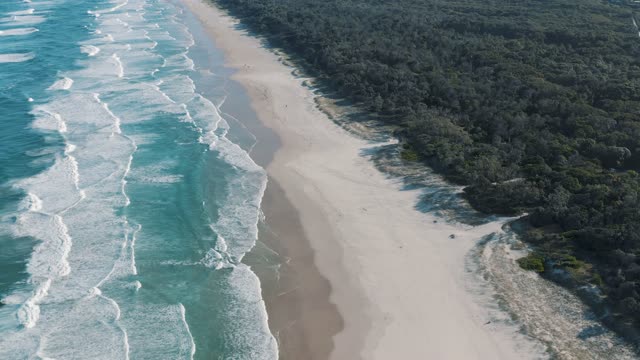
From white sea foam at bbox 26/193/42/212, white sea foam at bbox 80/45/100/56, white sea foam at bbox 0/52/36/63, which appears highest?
white sea foam at bbox 26/193/42/212

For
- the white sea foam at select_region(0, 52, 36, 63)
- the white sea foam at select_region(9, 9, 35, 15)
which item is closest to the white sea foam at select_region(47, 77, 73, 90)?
the white sea foam at select_region(0, 52, 36, 63)

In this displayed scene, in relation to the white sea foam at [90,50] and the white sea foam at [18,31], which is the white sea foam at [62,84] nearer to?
the white sea foam at [90,50]

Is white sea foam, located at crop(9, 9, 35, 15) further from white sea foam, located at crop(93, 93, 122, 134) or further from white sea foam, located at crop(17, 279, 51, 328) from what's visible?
white sea foam, located at crop(17, 279, 51, 328)

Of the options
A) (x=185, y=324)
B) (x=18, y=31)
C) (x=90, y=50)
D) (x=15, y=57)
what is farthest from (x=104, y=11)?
(x=185, y=324)

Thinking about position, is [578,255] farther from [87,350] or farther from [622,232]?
[87,350]

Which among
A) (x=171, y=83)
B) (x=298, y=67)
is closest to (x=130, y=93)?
(x=171, y=83)

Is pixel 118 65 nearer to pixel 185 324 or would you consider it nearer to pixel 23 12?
pixel 23 12

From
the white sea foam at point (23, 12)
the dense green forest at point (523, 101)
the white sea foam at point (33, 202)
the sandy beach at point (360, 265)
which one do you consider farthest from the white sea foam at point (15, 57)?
the sandy beach at point (360, 265)
